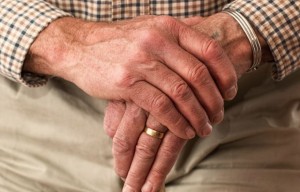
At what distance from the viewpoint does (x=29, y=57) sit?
1.05 m

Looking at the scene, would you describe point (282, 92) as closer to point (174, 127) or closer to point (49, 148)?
point (174, 127)

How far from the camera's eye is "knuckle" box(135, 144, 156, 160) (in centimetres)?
98

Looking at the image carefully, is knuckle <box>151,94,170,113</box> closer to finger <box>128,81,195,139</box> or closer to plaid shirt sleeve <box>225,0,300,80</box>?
finger <box>128,81,195,139</box>

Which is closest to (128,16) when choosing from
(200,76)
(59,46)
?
(59,46)

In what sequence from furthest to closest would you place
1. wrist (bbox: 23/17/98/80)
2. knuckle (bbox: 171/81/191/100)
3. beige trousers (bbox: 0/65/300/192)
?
beige trousers (bbox: 0/65/300/192), wrist (bbox: 23/17/98/80), knuckle (bbox: 171/81/191/100)

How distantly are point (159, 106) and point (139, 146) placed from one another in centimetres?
12

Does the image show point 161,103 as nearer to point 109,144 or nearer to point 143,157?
point 143,157

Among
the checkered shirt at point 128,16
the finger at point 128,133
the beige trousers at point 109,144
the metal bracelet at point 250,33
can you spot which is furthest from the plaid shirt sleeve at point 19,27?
the metal bracelet at point 250,33

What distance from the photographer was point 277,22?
102cm

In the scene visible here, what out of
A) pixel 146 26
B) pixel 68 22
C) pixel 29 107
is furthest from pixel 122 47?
pixel 29 107

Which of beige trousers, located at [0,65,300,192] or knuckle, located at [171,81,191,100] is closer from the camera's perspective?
knuckle, located at [171,81,191,100]

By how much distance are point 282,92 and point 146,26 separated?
1.31 feet

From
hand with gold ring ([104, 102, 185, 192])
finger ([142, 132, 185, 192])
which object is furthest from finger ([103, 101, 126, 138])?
finger ([142, 132, 185, 192])

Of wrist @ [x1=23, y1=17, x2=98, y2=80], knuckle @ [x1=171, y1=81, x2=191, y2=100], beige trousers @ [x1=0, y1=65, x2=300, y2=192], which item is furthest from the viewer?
beige trousers @ [x1=0, y1=65, x2=300, y2=192]
